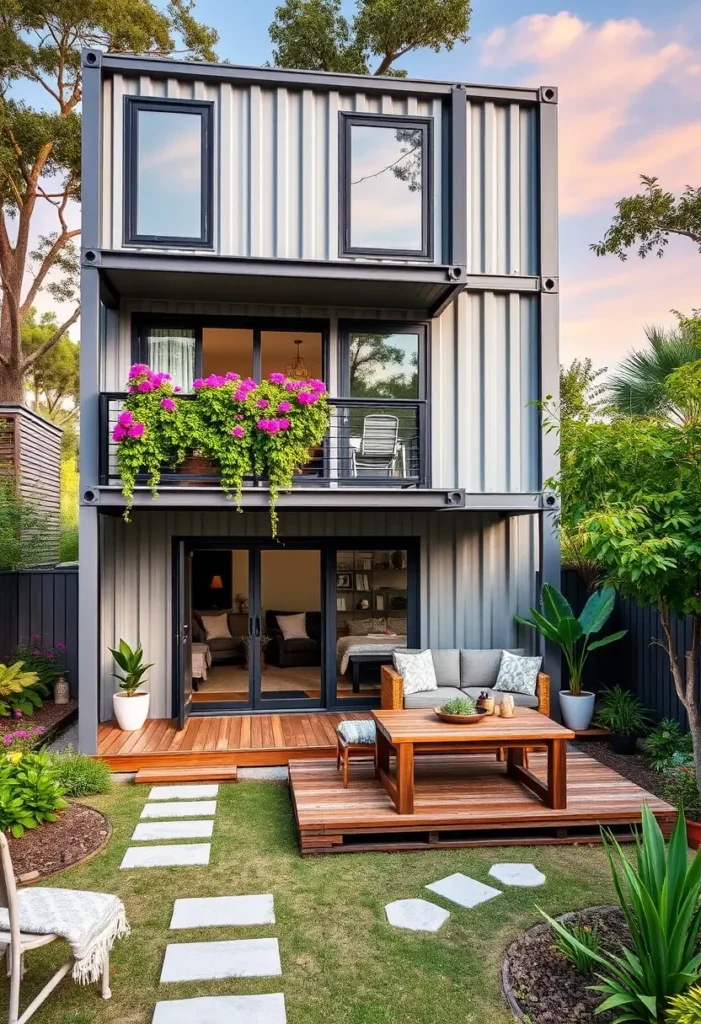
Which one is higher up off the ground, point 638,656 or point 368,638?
point 368,638

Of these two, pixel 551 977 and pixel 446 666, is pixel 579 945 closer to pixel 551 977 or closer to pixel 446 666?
pixel 551 977

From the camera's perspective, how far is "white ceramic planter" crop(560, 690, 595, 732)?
8172 millimetres

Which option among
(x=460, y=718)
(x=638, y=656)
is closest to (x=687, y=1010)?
(x=460, y=718)

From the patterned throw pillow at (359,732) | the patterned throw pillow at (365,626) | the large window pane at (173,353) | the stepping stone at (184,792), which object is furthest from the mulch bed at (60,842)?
the large window pane at (173,353)

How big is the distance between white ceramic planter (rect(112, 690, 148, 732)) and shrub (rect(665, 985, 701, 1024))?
624cm

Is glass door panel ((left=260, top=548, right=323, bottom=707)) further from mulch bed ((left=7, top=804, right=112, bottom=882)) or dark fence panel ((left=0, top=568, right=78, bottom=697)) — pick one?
mulch bed ((left=7, top=804, right=112, bottom=882))

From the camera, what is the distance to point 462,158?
8.07m

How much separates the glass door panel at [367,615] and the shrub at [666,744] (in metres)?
3.01

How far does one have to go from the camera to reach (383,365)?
29.0 feet

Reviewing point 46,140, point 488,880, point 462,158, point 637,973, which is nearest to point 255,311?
point 462,158

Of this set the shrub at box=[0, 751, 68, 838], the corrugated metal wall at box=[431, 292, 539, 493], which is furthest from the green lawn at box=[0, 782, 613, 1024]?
the corrugated metal wall at box=[431, 292, 539, 493]

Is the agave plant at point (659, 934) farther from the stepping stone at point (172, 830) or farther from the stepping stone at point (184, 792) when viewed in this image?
the stepping stone at point (184, 792)

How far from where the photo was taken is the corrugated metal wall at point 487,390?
8.73 metres

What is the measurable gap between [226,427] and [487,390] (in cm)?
327
